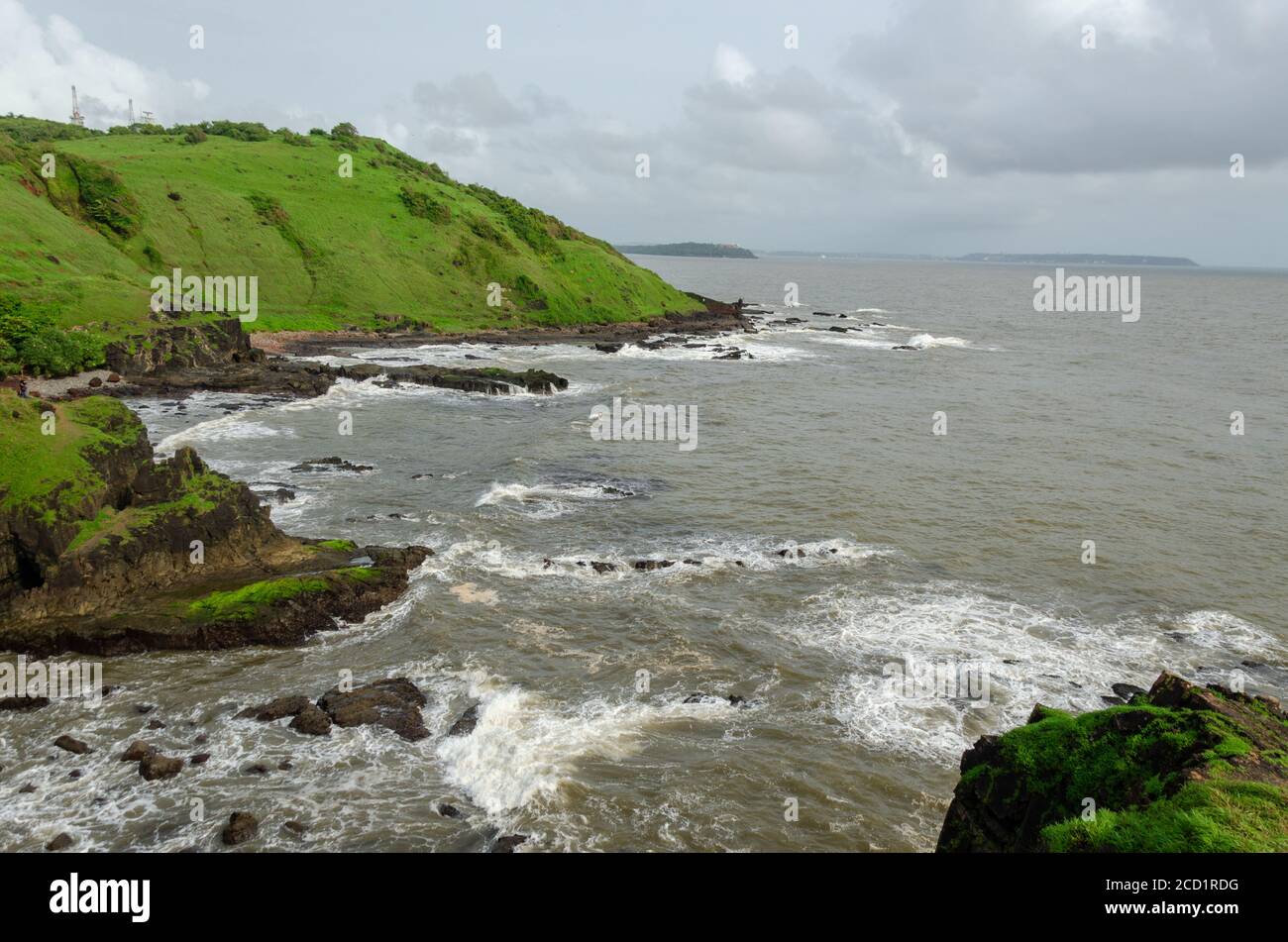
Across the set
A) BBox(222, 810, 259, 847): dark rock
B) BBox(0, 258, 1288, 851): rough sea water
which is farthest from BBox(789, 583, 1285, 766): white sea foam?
BBox(222, 810, 259, 847): dark rock

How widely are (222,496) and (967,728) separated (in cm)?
2394

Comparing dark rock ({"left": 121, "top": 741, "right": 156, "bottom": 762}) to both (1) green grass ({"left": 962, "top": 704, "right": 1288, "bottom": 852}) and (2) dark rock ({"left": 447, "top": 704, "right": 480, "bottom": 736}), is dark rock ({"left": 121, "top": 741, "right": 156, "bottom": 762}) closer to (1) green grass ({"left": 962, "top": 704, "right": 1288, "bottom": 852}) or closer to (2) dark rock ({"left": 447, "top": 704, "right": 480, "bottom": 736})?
(2) dark rock ({"left": 447, "top": 704, "right": 480, "bottom": 736})

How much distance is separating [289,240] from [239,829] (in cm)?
9554

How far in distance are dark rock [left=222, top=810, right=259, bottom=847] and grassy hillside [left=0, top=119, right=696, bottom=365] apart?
5564cm

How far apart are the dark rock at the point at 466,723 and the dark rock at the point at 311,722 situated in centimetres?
295

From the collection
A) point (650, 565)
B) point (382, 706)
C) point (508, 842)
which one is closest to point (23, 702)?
point (382, 706)

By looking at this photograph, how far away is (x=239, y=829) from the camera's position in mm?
16094

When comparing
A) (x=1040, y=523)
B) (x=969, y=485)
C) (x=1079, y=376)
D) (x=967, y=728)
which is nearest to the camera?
(x=967, y=728)

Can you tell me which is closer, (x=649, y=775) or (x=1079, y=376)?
(x=649, y=775)

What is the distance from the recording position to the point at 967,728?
2091cm

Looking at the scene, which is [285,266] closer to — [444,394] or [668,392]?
[444,394]

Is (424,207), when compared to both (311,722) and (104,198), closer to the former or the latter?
(104,198)

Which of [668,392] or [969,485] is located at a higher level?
[668,392]
